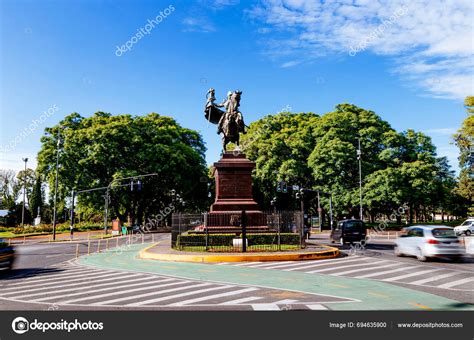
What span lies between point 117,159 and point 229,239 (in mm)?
31582

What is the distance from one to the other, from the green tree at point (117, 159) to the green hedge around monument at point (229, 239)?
25318 mm

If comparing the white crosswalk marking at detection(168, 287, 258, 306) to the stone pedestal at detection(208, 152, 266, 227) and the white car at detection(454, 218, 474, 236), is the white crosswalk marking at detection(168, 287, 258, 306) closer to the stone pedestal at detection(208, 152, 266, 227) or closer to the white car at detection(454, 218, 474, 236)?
the stone pedestal at detection(208, 152, 266, 227)

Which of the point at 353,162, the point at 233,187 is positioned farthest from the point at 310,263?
the point at 353,162

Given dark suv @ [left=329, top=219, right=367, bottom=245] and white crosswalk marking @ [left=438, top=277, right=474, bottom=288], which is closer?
white crosswalk marking @ [left=438, top=277, right=474, bottom=288]

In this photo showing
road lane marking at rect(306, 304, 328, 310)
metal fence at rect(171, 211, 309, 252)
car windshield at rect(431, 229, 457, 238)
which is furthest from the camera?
metal fence at rect(171, 211, 309, 252)

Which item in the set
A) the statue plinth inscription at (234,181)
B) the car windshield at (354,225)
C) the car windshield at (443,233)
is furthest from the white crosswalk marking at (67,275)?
the car windshield at (354,225)

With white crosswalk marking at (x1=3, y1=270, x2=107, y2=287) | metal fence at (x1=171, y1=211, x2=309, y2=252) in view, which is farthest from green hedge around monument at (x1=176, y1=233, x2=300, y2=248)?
white crosswalk marking at (x1=3, y1=270, x2=107, y2=287)

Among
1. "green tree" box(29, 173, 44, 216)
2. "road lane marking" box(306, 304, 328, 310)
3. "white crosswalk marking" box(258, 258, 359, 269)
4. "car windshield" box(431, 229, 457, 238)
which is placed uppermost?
"green tree" box(29, 173, 44, 216)

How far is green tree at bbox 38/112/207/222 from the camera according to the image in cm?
4659

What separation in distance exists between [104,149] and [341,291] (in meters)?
41.9

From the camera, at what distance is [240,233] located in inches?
814

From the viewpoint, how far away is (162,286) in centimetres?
1034
